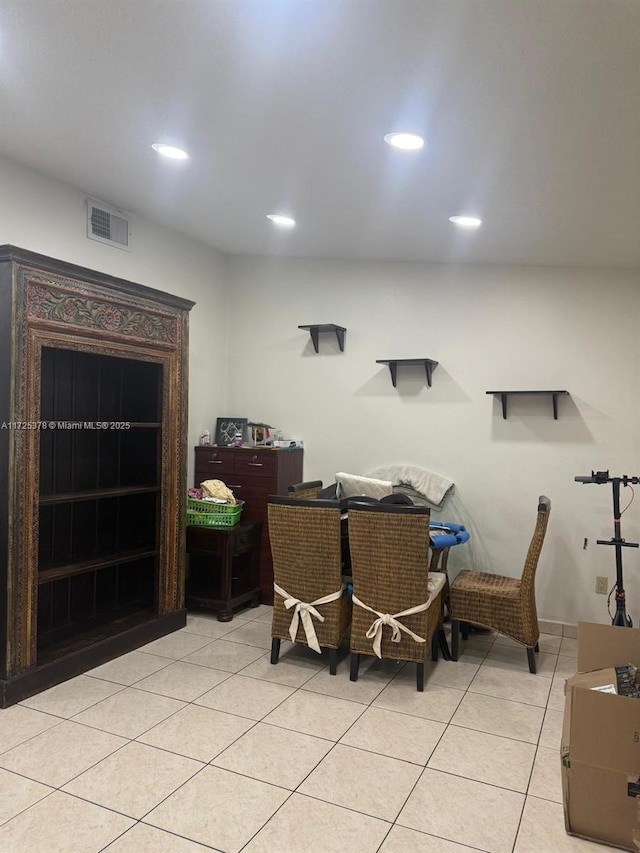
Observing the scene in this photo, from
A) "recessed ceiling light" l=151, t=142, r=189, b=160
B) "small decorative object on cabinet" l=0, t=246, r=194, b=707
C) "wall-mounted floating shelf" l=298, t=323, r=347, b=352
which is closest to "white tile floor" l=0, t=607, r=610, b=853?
"small decorative object on cabinet" l=0, t=246, r=194, b=707

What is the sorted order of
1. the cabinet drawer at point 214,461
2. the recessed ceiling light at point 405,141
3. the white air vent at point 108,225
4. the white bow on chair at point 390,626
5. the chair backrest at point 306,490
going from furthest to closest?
1. the cabinet drawer at point 214,461
2. the chair backrest at point 306,490
3. the white air vent at point 108,225
4. the white bow on chair at point 390,626
5. the recessed ceiling light at point 405,141

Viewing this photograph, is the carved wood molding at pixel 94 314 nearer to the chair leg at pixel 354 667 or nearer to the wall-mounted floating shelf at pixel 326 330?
the wall-mounted floating shelf at pixel 326 330

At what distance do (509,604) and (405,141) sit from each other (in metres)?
2.53

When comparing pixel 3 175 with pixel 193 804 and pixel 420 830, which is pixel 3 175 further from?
pixel 420 830

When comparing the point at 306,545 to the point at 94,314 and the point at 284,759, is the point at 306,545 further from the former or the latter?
the point at 94,314

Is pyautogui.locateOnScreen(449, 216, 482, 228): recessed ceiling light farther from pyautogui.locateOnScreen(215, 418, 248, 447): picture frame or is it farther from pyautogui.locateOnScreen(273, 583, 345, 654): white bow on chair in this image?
pyautogui.locateOnScreen(215, 418, 248, 447): picture frame

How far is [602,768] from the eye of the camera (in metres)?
2.02

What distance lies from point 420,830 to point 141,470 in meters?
2.72

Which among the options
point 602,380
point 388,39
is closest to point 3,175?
point 388,39

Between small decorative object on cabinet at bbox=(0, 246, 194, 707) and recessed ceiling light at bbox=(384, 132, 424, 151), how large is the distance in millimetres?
1742

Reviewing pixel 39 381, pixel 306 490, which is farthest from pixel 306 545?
pixel 39 381

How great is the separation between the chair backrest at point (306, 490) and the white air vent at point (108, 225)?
1.99 m

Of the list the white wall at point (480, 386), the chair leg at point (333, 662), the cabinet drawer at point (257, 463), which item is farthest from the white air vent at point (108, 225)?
the chair leg at point (333, 662)

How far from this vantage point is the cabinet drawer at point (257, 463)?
4.59 m
